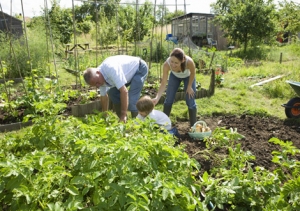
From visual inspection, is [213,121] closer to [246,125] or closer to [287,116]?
[246,125]

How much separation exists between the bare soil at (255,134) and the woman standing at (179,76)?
0.51 m

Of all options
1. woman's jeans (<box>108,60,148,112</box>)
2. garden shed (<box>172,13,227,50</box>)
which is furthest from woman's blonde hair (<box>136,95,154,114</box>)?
garden shed (<box>172,13,227,50</box>)

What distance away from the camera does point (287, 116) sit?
195 inches

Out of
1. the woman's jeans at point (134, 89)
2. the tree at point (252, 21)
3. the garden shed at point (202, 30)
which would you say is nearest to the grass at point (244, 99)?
the woman's jeans at point (134, 89)

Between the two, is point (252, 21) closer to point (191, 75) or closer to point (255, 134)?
point (255, 134)

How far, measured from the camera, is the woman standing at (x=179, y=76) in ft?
11.7

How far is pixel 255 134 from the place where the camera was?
162 inches

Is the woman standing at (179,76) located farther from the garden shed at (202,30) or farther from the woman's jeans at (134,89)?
the garden shed at (202,30)

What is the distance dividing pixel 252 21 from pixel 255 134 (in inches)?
499

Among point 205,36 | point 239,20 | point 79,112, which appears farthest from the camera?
→ point 205,36

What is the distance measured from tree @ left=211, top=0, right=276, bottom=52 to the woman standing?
12.6 meters

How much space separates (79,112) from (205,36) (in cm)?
1961

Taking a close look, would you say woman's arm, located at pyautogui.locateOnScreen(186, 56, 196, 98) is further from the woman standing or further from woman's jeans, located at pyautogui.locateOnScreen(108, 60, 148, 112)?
woman's jeans, located at pyautogui.locateOnScreen(108, 60, 148, 112)

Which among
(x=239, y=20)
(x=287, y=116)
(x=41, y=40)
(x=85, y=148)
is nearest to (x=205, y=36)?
(x=239, y=20)
